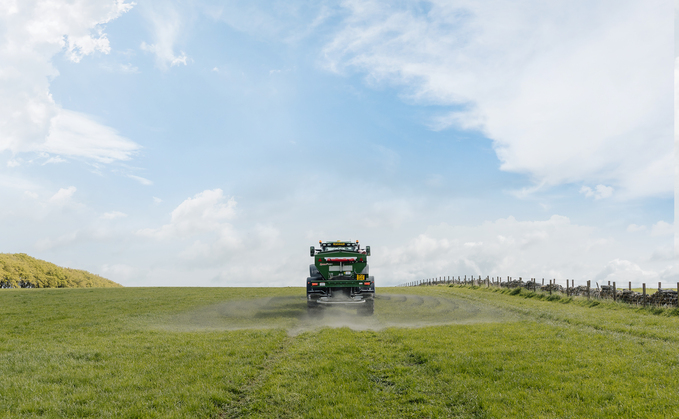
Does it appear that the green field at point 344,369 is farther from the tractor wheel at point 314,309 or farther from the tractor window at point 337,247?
the tractor window at point 337,247

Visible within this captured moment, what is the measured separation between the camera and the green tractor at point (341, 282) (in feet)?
81.5

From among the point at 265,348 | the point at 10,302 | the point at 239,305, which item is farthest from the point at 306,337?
the point at 10,302

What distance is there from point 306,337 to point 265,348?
2898 mm

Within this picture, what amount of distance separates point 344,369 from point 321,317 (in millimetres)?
11959

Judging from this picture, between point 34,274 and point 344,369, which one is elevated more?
point 344,369

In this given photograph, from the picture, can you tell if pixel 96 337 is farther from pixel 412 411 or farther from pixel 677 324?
pixel 677 324

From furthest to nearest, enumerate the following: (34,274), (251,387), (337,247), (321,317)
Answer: (34,274) < (337,247) < (321,317) < (251,387)

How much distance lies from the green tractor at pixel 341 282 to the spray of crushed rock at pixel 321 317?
0.74 meters

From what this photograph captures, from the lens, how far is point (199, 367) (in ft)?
37.1

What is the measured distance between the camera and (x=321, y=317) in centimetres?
2262

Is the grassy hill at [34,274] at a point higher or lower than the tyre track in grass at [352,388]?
lower

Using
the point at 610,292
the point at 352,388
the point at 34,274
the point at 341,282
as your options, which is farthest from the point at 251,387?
the point at 34,274

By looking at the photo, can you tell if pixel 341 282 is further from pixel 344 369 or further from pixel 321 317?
pixel 344 369

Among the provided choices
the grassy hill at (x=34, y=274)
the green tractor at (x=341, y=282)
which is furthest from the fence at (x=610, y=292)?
the grassy hill at (x=34, y=274)
